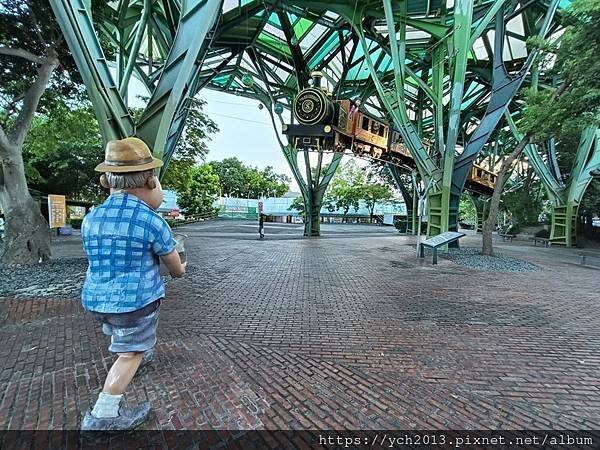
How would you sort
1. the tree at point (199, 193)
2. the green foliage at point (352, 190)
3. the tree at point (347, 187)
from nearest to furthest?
1. the tree at point (199, 193)
2. the green foliage at point (352, 190)
3. the tree at point (347, 187)

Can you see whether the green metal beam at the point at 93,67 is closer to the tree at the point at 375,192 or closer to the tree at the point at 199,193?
the tree at the point at 199,193

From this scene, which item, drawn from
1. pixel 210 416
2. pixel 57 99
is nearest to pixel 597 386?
pixel 210 416

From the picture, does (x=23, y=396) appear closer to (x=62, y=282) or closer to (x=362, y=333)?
(x=362, y=333)

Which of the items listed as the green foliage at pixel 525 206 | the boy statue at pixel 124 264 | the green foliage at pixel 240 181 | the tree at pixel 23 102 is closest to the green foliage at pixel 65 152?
the tree at pixel 23 102

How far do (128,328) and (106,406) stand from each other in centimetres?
60

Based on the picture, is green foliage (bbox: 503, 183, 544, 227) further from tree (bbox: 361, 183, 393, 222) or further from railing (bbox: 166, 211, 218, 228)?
railing (bbox: 166, 211, 218, 228)

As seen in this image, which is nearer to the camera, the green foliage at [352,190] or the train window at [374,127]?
the train window at [374,127]

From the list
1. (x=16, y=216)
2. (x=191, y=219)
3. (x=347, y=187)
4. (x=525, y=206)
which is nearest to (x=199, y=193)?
(x=191, y=219)

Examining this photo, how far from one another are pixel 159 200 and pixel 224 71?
21.4 metres

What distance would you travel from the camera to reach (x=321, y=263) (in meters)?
10.4

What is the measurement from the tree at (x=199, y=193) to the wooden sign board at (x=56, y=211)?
21065mm

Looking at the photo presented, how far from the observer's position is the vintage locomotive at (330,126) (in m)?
13.9

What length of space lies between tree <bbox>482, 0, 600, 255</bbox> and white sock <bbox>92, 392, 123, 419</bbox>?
12.1 m

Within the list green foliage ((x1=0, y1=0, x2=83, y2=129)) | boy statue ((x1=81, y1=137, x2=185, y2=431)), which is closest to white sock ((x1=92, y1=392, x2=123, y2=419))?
boy statue ((x1=81, y1=137, x2=185, y2=431))
